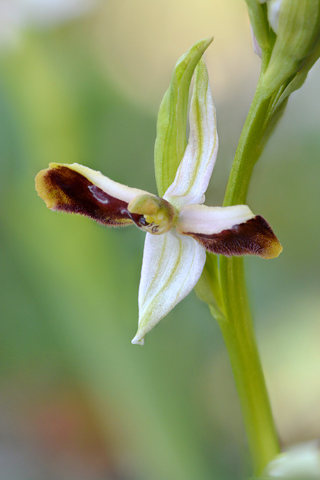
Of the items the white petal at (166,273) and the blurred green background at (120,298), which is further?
the blurred green background at (120,298)

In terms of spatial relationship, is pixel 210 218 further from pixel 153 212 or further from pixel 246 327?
pixel 246 327

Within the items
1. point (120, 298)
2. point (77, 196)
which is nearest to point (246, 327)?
point (77, 196)

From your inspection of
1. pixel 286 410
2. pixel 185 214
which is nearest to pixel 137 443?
pixel 286 410

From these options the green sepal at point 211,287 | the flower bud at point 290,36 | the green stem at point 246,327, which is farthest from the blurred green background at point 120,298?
the flower bud at point 290,36

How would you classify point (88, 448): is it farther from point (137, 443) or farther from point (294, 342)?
point (294, 342)

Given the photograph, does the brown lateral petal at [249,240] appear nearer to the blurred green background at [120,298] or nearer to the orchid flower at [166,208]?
the orchid flower at [166,208]

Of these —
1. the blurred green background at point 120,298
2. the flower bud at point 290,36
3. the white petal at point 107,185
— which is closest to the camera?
the flower bud at point 290,36

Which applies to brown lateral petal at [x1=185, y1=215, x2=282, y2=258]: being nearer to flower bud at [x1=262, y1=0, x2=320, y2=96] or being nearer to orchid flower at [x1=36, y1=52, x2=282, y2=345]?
orchid flower at [x1=36, y1=52, x2=282, y2=345]
